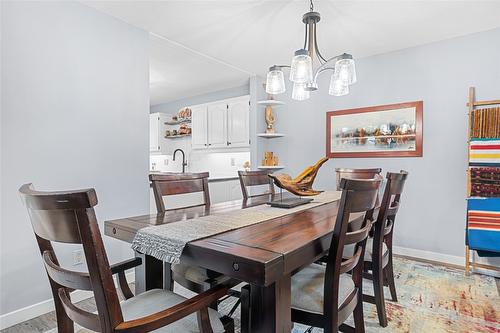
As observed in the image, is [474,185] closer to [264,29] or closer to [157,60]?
[264,29]

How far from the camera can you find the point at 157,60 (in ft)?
12.1

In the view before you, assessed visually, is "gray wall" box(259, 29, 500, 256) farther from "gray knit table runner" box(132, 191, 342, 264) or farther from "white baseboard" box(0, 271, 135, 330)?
"white baseboard" box(0, 271, 135, 330)

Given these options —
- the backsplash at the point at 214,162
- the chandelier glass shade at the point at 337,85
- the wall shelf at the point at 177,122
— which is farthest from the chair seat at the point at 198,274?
the wall shelf at the point at 177,122

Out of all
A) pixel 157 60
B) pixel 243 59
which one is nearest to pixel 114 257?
pixel 157 60

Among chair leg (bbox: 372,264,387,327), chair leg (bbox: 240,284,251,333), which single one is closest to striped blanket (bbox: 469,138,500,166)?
chair leg (bbox: 372,264,387,327)

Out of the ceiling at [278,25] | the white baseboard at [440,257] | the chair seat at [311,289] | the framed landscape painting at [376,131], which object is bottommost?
the white baseboard at [440,257]

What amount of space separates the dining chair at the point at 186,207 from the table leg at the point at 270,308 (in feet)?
0.44

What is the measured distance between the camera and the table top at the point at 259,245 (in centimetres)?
93

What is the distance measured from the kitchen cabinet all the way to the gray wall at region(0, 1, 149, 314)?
6.19ft

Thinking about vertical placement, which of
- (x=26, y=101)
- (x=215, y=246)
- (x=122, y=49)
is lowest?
(x=215, y=246)

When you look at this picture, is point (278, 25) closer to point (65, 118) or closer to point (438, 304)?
point (65, 118)

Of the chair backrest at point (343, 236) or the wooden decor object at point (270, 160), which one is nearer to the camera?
the chair backrest at point (343, 236)

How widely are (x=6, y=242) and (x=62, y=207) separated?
181 centimetres

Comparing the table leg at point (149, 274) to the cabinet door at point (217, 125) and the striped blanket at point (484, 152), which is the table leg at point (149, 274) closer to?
the striped blanket at point (484, 152)
